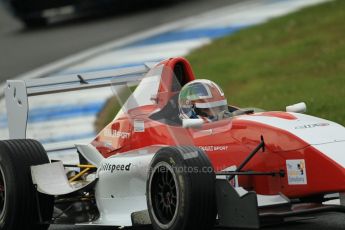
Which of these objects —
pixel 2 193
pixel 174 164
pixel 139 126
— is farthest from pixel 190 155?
pixel 2 193

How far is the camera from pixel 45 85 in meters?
9.25

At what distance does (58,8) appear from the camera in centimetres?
2283

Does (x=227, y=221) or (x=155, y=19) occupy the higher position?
(x=155, y=19)

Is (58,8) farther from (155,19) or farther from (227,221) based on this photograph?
(227,221)

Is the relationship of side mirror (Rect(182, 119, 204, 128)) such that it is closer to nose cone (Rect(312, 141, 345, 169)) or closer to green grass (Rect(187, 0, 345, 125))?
nose cone (Rect(312, 141, 345, 169))

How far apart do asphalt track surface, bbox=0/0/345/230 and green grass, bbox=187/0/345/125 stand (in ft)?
10.00

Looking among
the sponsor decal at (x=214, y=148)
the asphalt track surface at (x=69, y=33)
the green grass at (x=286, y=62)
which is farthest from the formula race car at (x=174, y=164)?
the asphalt track surface at (x=69, y=33)

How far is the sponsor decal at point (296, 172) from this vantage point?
722 centimetres

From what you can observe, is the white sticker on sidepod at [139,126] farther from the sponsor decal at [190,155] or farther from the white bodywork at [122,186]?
the sponsor decal at [190,155]

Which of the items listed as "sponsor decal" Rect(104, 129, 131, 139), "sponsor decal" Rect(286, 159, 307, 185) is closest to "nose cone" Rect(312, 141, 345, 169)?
"sponsor decal" Rect(286, 159, 307, 185)

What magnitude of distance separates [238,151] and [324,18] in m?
11.7

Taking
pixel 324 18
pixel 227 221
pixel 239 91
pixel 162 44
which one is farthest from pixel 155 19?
pixel 227 221

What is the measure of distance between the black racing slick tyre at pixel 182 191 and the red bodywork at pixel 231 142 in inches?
22.3

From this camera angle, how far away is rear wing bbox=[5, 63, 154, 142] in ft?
29.6
